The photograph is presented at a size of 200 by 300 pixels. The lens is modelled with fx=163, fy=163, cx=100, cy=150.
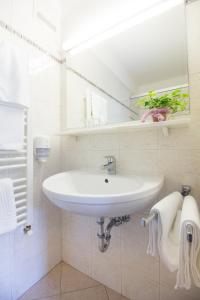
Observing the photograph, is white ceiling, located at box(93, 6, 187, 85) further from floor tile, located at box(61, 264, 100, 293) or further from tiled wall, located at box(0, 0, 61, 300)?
floor tile, located at box(61, 264, 100, 293)

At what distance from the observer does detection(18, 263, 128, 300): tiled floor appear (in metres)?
1.03

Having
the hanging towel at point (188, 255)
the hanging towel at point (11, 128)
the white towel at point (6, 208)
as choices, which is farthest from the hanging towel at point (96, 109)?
the hanging towel at point (188, 255)

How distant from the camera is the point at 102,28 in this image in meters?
1.15

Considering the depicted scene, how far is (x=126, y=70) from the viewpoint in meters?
1.12

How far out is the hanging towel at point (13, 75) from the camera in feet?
2.77

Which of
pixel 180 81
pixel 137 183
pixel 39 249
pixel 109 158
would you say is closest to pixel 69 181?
pixel 109 158

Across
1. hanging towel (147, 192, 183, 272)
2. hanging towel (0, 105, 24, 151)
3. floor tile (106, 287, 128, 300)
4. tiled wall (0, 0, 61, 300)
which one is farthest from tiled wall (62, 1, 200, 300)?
hanging towel (0, 105, 24, 151)

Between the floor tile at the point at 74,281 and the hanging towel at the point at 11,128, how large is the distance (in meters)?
0.97

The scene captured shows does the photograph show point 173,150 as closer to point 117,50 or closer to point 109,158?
point 109,158

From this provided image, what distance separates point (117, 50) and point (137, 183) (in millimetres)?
920

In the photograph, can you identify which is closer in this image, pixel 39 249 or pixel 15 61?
pixel 15 61

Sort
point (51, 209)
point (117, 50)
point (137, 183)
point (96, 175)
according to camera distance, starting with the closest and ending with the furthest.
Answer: point (137, 183) → point (96, 175) → point (117, 50) → point (51, 209)

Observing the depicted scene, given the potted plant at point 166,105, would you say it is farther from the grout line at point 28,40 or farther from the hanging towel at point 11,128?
the grout line at point 28,40

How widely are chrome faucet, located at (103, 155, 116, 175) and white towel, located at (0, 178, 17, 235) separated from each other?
0.55 meters
